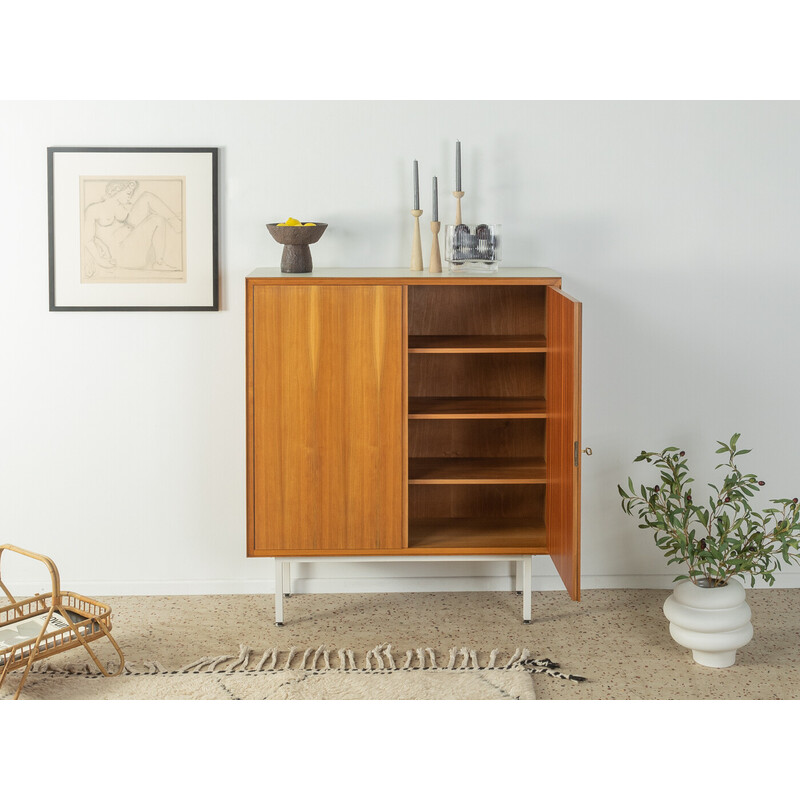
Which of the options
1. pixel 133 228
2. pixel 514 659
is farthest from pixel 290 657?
pixel 133 228

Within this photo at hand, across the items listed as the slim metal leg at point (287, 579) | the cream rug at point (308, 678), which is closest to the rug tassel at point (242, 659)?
the cream rug at point (308, 678)

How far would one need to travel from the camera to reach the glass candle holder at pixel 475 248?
4.26 m

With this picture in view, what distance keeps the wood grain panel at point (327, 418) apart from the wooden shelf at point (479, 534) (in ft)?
0.67

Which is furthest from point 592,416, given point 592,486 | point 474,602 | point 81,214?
point 81,214

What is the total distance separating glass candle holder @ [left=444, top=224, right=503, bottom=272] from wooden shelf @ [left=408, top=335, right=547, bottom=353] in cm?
33

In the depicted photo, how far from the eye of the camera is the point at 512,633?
13.8ft

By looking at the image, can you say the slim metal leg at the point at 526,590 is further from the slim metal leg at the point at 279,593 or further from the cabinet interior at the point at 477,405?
the slim metal leg at the point at 279,593

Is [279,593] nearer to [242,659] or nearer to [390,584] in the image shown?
[242,659]

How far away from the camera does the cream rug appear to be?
364 centimetres

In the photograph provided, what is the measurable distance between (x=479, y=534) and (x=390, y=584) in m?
0.58

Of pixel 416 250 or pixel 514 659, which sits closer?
pixel 514 659

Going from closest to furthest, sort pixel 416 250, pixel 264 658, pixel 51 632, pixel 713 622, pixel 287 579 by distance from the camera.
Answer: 1. pixel 51 632
2. pixel 713 622
3. pixel 264 658
4. pixel 416 250
5. pixel 287 579

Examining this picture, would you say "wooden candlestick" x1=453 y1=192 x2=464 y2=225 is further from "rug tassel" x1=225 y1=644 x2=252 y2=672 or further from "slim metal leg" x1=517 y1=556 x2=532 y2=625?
"rug tassel" x1=225 y1=644 x2=252 y2=672

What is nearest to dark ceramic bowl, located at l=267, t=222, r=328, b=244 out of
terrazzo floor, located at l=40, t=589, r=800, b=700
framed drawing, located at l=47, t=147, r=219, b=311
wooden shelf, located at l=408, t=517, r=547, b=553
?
framed drawing, located at l=47, t=147, r=219, b=311
